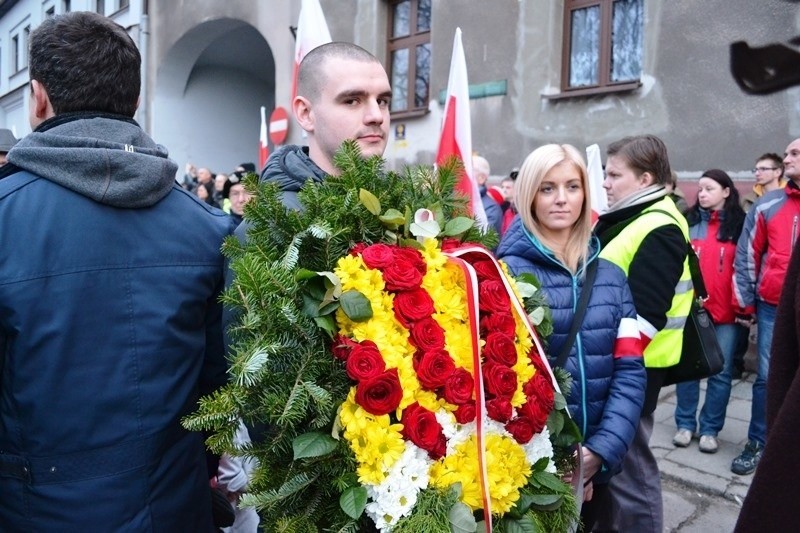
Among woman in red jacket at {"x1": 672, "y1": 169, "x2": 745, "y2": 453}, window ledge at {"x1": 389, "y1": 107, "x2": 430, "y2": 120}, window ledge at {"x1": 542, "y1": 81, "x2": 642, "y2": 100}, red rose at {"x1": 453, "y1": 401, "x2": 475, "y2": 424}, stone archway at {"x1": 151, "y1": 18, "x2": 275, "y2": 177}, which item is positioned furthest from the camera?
stone archway at {"x1": 151, "y1": 18, "x2": 275, "y2": 177}

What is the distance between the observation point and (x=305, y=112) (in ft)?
6.48

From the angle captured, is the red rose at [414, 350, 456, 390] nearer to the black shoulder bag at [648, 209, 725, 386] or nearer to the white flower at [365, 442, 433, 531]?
the white flower at [365, 442, 433, 531]

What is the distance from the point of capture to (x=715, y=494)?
3.83 meters

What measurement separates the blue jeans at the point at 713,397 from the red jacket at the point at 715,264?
0.44ft

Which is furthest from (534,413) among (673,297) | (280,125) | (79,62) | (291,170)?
(280,125)

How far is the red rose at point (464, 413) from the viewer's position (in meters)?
1.38

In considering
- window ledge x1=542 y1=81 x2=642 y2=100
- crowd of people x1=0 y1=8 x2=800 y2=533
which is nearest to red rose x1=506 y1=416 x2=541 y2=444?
crowd of people x1=0 y1=8 x2=800 y2=533

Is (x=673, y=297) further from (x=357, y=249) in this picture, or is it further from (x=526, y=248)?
(x=357, y=249)

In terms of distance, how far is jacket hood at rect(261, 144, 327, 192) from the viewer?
5.76 ft

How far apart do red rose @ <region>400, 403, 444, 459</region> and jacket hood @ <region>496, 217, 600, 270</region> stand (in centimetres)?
112

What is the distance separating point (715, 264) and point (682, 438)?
1285 mm

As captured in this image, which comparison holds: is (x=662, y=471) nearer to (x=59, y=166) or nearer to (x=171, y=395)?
(x=171, y=395)

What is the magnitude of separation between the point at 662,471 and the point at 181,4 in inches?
540

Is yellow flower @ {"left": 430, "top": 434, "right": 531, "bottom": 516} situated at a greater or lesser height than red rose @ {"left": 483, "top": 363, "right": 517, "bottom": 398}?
lesser
